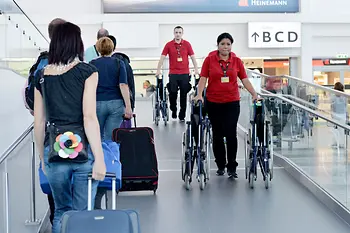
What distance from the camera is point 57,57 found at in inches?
127

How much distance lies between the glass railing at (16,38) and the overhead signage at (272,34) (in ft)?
39.0

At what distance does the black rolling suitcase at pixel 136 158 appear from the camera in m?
5.44

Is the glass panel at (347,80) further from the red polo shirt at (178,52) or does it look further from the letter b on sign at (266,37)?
the red polo shirt at (178,52)

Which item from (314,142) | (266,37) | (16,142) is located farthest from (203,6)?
(16,142)

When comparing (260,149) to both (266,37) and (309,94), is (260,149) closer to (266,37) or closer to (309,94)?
(309,94)

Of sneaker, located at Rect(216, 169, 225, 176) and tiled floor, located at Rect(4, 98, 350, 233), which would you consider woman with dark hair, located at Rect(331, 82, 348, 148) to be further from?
sneaker, located at Rect(216, 169, 225, 176)

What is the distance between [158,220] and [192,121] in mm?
1551

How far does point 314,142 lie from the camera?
7.08m

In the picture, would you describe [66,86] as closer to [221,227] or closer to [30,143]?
[30,143]

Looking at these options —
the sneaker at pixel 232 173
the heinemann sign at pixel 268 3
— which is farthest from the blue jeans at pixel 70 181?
the heinemann sign at pixel 268 3

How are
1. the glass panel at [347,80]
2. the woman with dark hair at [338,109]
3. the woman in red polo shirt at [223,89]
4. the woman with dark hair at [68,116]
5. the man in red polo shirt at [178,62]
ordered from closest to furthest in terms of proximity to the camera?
the woman with dark hair at [68,116] < the woman with dark hair at [338,109] < the woman in red polo shirt at [223,89] < the man in red polo shirt at [178,62] < the glass panel at [347,80]

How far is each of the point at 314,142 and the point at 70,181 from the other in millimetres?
4355

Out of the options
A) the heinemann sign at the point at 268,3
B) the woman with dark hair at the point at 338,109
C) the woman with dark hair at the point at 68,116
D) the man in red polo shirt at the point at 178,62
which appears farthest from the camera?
the heinemann sign at the point at 268,3

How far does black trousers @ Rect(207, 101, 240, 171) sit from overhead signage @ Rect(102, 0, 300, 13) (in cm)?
1404
